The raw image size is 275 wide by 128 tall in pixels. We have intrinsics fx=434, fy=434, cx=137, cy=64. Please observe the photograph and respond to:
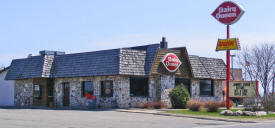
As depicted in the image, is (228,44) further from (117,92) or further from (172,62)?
(117,92)

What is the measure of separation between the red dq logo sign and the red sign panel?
15.1 ft

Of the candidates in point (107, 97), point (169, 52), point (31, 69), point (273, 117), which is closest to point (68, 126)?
point (273, 117)

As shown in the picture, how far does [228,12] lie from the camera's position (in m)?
32.6

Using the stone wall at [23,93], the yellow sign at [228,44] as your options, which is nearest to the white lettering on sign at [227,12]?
the yellow sign at [228,44]

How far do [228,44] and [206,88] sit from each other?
26.5 ft

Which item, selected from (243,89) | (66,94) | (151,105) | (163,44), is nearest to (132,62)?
(151,105)

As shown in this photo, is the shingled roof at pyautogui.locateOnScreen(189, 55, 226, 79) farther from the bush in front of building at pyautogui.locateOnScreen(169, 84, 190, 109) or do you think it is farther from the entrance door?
the entrance door

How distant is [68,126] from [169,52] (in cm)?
1773

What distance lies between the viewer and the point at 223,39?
3241 centimetres

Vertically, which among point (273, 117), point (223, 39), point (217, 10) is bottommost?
point (273, 117)

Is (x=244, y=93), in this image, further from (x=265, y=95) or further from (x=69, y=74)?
(x=69, y=74)

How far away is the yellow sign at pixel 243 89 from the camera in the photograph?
31.0 m

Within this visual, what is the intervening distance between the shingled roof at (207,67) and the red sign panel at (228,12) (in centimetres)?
535

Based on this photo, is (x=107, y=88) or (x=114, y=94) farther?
(x=107, y=88)
